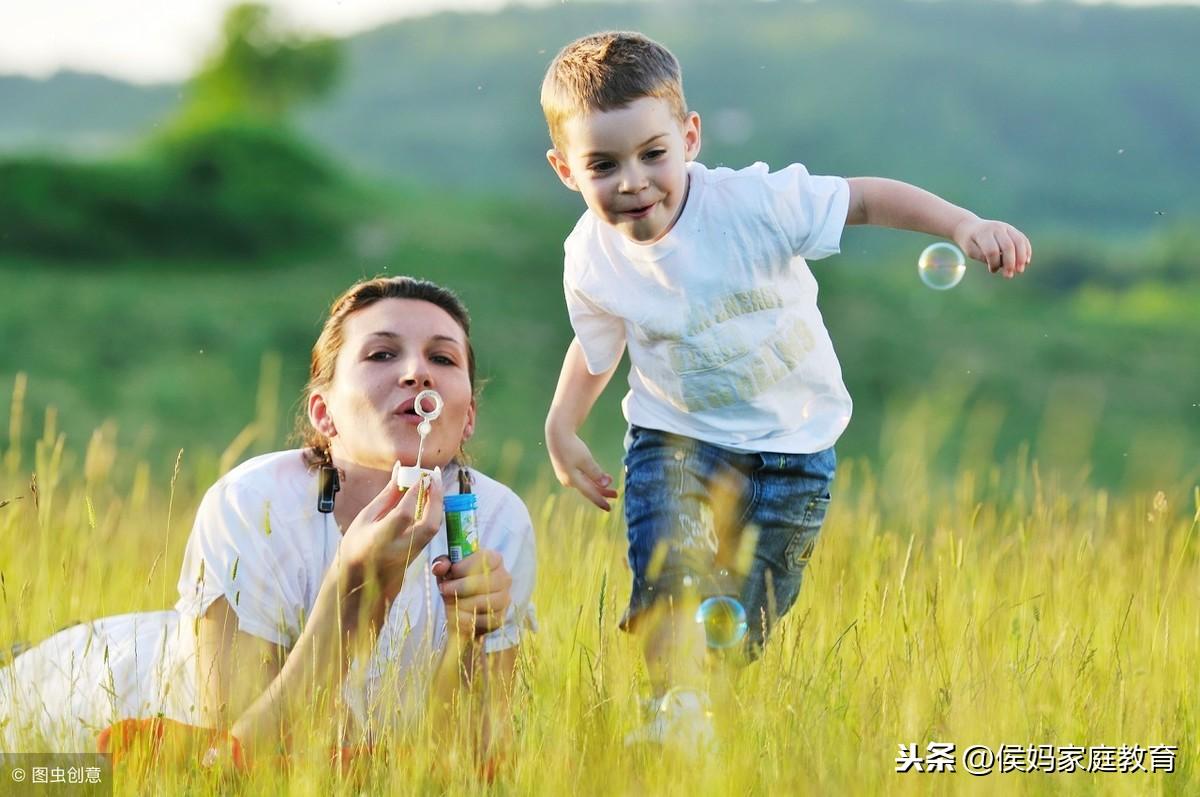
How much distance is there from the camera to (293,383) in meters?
31.4

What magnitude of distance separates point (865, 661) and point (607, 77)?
1466 mm

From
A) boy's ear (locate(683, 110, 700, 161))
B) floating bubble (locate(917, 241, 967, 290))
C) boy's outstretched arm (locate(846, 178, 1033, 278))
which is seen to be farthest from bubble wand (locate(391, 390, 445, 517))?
floating bubble (locate(917, 241, 967, 290))

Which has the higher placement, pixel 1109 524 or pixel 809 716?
pixel 1109 524

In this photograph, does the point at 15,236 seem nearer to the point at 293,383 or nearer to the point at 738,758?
the point at 293,383

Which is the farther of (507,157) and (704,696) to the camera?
(507,157)

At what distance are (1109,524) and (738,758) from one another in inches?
129

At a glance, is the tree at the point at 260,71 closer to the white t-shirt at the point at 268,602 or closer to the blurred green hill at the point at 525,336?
the blurred green hill at the point at 525,336

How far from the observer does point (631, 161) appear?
3572 mm

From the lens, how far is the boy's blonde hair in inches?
140

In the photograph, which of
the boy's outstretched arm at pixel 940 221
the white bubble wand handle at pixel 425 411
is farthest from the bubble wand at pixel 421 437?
the boy's outstretched arm at pixel 940 221

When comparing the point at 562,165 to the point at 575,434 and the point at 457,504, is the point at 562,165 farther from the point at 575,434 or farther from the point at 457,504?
the point at 457,504

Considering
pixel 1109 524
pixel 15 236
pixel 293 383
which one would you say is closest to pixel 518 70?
pixel 15 236

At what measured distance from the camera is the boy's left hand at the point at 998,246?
130 inches

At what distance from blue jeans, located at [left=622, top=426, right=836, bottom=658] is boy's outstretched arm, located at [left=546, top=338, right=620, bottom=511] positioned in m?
0.09
